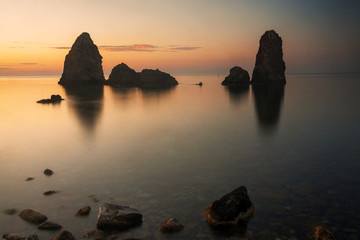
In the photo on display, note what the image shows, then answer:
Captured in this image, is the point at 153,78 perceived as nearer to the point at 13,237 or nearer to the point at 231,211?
the point at 231,211

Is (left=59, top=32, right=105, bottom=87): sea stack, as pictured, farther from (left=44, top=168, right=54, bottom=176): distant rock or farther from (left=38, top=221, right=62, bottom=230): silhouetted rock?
(left=38, top=221, right=62, bottom=230): silhouetted rock

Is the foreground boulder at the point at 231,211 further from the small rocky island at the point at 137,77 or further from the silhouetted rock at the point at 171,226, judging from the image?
the small rocky island at the point at 137,77

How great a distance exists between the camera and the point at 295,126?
1204 inches

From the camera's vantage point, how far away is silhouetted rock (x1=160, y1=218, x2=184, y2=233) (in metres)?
9.70

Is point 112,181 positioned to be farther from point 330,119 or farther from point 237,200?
point 330,119

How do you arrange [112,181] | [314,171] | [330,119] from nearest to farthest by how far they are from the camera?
[112,181] → [314,171] → [330,119]

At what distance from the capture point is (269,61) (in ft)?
424

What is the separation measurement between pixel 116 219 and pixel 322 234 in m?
7.09

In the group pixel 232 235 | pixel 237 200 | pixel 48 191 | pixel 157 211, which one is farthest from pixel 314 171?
pixel 48 191

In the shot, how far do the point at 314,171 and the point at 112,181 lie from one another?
11316mm

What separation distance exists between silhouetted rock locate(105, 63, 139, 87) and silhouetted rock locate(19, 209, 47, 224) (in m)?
138

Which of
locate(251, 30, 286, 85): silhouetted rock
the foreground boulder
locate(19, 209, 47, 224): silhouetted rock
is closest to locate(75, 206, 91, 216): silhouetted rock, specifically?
locate(19, 209, 47, 224): silhouetted rock

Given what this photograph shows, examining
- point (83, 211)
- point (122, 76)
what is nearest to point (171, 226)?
point (83, 211)

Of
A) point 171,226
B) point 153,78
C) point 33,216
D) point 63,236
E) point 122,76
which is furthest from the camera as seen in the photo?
point 122,76
